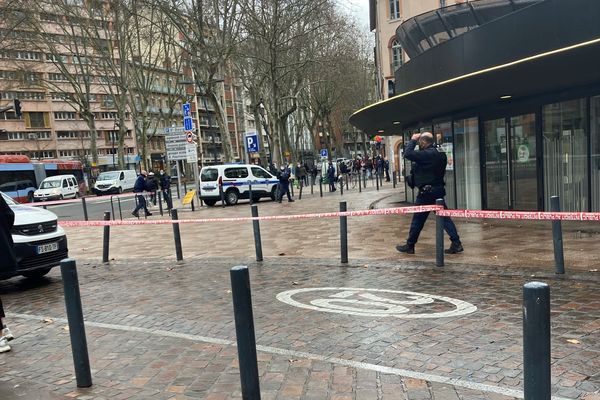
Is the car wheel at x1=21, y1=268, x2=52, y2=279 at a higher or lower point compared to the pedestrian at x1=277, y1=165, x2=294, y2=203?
lower

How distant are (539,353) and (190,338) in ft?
10.9

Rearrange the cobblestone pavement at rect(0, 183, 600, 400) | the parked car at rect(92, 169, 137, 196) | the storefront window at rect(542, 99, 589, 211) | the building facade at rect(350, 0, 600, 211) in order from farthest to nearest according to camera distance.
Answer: the parked car at rect(92, 169, 137, 196), the storefront window at rect(542, 99, 589, 211), the building facade at rect(350, 0, 600, 211), the cobblestone pavement at rect(0, 183, 600, 400)

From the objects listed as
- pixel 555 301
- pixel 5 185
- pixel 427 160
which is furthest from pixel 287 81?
pixel 555 301

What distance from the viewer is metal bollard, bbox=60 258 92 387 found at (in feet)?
12.1

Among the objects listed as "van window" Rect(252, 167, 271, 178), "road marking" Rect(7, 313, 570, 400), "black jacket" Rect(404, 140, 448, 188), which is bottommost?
"road marking" Rect(7, 313, 570, 400)

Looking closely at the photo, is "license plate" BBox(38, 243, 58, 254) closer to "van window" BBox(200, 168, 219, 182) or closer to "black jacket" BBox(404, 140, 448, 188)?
"black jacket" BBox(404, 140, 448, 188)

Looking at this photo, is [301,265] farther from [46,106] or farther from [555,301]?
[46,106]

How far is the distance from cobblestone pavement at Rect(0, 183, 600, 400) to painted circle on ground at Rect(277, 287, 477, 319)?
2 cm

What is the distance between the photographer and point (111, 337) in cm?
496

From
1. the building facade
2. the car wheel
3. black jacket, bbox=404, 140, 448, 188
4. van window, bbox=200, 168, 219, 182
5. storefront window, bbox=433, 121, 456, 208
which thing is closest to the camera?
black jacket, bbox=404, 140, 448, 188

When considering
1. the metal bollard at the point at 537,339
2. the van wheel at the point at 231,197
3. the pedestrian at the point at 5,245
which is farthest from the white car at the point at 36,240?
the van wheel at the point at 231,197

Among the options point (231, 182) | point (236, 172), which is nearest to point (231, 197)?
point (231, 182)

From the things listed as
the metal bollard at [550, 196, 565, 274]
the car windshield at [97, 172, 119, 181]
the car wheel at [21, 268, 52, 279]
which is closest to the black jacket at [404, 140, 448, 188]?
the metal bollard at [550, 196, 565, 274]

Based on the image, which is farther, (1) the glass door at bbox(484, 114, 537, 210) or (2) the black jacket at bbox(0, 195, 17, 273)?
(1) the glass door at bbox(484, 114, 537, 210)
